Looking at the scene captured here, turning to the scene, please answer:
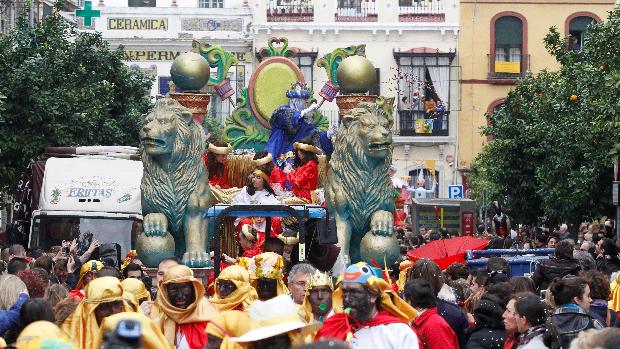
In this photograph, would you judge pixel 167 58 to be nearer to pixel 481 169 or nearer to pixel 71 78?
pixel 481 169

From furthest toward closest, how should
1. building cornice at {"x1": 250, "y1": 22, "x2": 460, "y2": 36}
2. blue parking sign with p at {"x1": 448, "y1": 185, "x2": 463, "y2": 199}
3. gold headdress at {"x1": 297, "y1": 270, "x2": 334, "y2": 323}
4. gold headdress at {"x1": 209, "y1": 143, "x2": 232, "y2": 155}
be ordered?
building cornice at {"x1": 250, "y1": 22, "x2": 460, "y2": 36}, blue parking sign with p at {"x1": 448, "y1": 185, "x2": 463, "y2": 199}, gold headdress at {"x1": 209, "y1": 143, "x2": 232, "y2": 155}, gold headdress at {"x1": 297, "y1": 270, "x2": 334, "y2": 323}

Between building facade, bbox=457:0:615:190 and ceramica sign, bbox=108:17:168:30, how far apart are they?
9602 mm

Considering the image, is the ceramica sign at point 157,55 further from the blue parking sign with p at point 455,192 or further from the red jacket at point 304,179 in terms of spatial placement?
the red jacket at point 304,179

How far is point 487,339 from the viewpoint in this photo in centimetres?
1110

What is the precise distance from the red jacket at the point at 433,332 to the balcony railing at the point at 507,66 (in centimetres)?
4640

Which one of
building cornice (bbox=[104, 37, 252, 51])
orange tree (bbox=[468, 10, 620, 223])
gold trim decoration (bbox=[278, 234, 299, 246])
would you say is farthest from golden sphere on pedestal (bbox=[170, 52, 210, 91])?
building cornice (bbox=[104, 37, 252, 51])

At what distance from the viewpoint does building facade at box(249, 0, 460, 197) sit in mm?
56094

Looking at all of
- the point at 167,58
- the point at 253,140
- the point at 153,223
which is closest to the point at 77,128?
the point at 253,140

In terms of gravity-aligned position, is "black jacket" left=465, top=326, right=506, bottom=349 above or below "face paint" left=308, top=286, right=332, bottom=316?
below

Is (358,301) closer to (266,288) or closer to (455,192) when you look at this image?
(266,288)

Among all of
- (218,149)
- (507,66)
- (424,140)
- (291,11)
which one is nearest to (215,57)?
(218,149)

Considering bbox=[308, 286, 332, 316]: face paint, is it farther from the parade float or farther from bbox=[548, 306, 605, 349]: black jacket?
the parade float

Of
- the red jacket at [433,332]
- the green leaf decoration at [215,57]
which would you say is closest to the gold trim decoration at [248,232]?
the green leaf decoration at [215,57]

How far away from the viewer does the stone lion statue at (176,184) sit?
18719 mm
